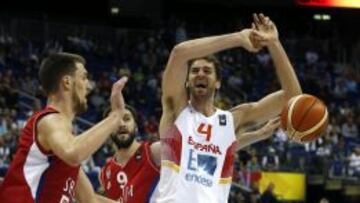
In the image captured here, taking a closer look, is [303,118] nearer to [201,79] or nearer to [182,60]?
[201,79]

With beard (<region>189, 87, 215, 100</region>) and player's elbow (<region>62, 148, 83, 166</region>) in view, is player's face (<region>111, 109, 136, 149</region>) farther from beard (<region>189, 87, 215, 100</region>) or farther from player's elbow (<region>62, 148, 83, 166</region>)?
player's elbow (<region>62, 148, 83, 166</region>)

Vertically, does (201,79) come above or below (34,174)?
above

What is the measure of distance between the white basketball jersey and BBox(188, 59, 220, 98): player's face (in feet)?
0.42

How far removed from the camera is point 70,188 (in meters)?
4.34

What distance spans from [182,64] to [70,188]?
998mm

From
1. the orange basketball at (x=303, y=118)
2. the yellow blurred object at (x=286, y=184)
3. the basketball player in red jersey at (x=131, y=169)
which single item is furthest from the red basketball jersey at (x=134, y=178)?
the yellow blurred object at (x=286, y=184)

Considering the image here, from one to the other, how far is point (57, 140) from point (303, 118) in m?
1.75

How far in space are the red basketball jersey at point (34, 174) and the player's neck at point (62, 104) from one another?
7 centimetres

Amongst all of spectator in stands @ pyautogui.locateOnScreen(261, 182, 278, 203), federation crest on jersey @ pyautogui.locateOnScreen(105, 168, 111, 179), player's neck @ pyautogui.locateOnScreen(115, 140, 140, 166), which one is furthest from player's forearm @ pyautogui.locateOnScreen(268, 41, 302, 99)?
spectator in stands @ pyautogui.locateOnScreen(261, 182, 278, 203)

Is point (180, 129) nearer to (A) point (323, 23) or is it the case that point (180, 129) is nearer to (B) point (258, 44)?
(B) point (258, 44)

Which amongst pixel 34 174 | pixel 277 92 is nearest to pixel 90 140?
pixel 34 174

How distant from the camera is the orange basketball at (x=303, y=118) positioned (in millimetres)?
5066

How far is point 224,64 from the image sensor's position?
78.1ft

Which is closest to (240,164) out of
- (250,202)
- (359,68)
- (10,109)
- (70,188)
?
(250,202)
